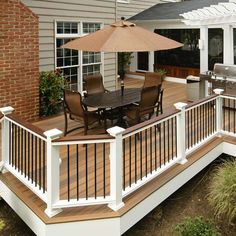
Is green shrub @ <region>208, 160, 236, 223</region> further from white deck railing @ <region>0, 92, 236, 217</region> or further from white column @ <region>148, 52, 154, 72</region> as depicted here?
white column @ <region>148, 52, 154, 72</region>

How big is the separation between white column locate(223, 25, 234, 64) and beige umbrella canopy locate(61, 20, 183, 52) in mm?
3122

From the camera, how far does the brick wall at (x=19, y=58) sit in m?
7.20

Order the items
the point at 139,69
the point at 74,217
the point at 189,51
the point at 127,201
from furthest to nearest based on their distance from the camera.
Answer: the point at 139,69
the point at 189,51
the point at 127,201
the point at 74,217

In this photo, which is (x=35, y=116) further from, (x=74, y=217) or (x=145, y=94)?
(x=74, y=217)

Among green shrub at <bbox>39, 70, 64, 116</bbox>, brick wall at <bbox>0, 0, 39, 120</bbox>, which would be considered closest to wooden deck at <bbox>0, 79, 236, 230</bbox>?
brick wall at <bbox>0, 0, 39, 120</bbox>

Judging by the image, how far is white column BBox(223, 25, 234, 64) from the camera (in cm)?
891

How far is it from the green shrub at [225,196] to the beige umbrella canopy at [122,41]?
249 centimetres

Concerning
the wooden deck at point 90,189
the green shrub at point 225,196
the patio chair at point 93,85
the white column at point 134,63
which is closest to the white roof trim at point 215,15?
the patio chair at point 93,85

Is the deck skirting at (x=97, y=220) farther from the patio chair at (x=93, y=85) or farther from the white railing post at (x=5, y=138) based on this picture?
the patio chair at (x=93, y=85)

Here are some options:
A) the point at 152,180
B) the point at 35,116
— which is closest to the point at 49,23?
the point at 35,116

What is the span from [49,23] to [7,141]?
5138 millimetres

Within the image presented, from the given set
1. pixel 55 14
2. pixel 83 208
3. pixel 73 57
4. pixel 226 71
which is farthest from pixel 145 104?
pixel 55 14

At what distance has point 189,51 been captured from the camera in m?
13.6

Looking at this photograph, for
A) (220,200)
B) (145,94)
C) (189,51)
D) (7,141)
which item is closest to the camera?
(220,200)
